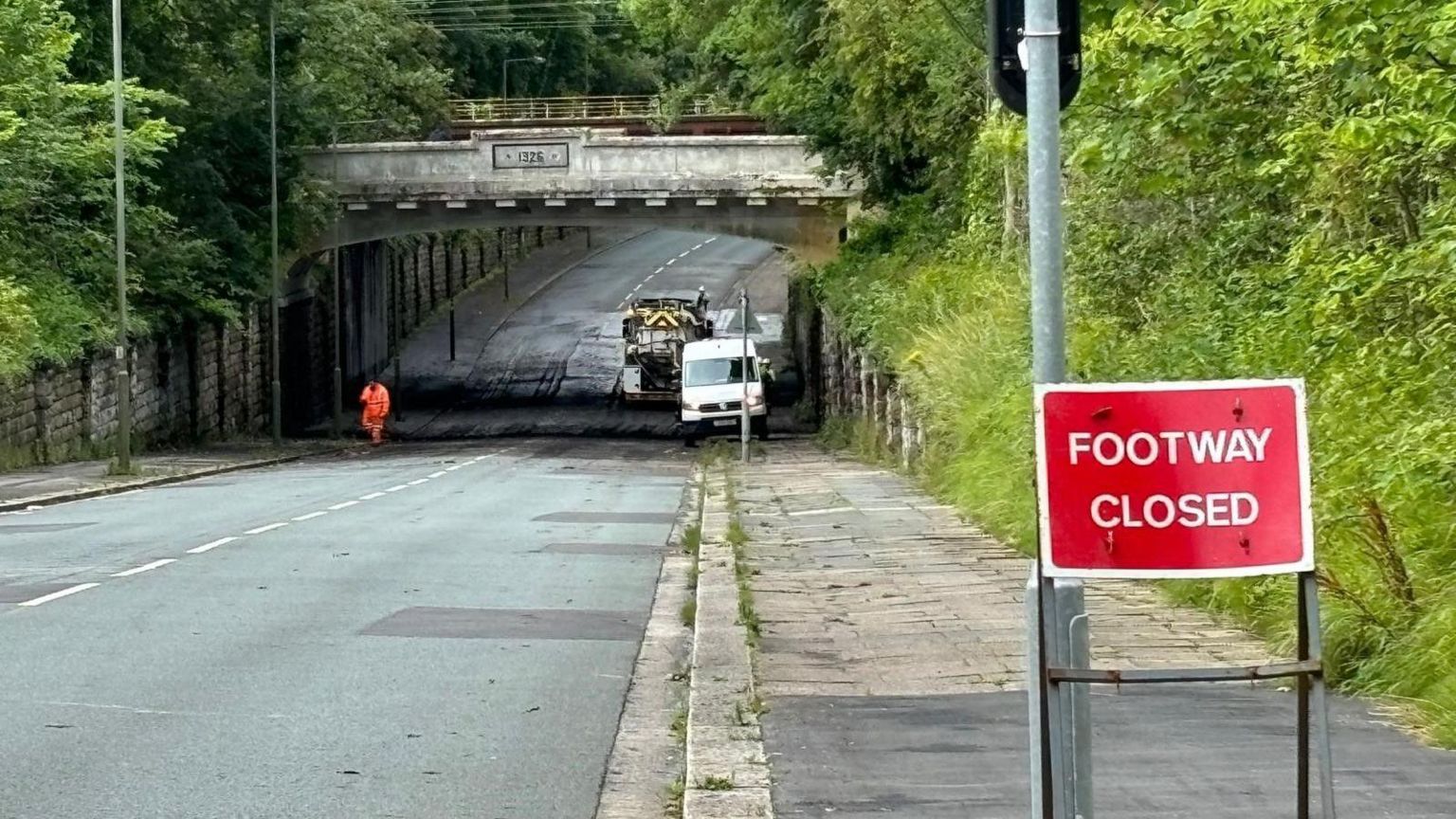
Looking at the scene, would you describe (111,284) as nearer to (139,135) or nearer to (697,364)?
(139,135)

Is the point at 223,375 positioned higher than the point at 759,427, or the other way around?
the point at 223,375

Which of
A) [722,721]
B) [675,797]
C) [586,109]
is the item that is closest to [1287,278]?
[722,721]

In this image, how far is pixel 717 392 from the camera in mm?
47250

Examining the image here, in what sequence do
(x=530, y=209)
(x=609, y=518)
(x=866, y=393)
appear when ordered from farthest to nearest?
1. (x=530, y=209)
2. (x=866, y=393)
3. (x=609, y=518)

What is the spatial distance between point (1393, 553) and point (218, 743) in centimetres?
534

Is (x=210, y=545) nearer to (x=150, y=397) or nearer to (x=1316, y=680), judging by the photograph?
(x=1316, y=680)

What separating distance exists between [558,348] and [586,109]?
790 inches

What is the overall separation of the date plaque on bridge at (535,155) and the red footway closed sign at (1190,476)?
44584mm

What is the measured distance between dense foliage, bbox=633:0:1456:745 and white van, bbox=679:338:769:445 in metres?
21.0

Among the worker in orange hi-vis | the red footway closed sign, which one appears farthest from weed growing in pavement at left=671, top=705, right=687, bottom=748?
the worker in orange hi-vis

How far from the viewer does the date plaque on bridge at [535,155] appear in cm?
4900

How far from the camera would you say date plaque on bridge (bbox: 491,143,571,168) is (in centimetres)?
4900

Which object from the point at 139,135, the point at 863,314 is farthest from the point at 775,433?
the point at 139,135

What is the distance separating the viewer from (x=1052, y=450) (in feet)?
16.7
